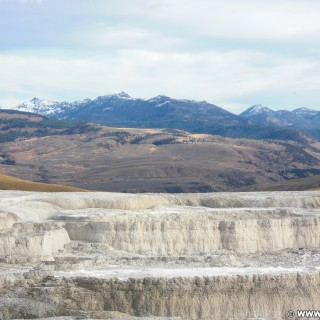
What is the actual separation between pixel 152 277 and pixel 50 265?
5051 mm

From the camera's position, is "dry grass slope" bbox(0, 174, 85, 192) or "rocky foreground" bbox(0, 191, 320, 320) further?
"dry grass slope" bbox(0, 174, 85, 192)

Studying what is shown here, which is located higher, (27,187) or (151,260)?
(27,187)

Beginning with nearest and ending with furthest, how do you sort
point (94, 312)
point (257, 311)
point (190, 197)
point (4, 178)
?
point (94, 312), point (257, 311), point (190, 197), point (4, 178)

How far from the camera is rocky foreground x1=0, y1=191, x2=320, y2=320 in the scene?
28062mm

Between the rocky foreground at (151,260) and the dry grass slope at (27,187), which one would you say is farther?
the dry grass slope at (27,187)

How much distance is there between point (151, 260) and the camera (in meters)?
34.2

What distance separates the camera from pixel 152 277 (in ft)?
94.6

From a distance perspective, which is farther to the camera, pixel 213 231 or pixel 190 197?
pixel 190 197

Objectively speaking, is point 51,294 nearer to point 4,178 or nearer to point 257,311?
point 257,311

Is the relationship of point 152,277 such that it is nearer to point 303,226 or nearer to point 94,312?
point 94,312

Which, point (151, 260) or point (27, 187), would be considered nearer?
point (151, 260)

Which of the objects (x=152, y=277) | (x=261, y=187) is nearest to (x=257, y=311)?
(x=152, y=277)

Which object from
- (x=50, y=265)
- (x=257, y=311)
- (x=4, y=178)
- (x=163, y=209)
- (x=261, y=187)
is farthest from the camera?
(x=261, y=187)

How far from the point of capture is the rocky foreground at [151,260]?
92.1 feet
